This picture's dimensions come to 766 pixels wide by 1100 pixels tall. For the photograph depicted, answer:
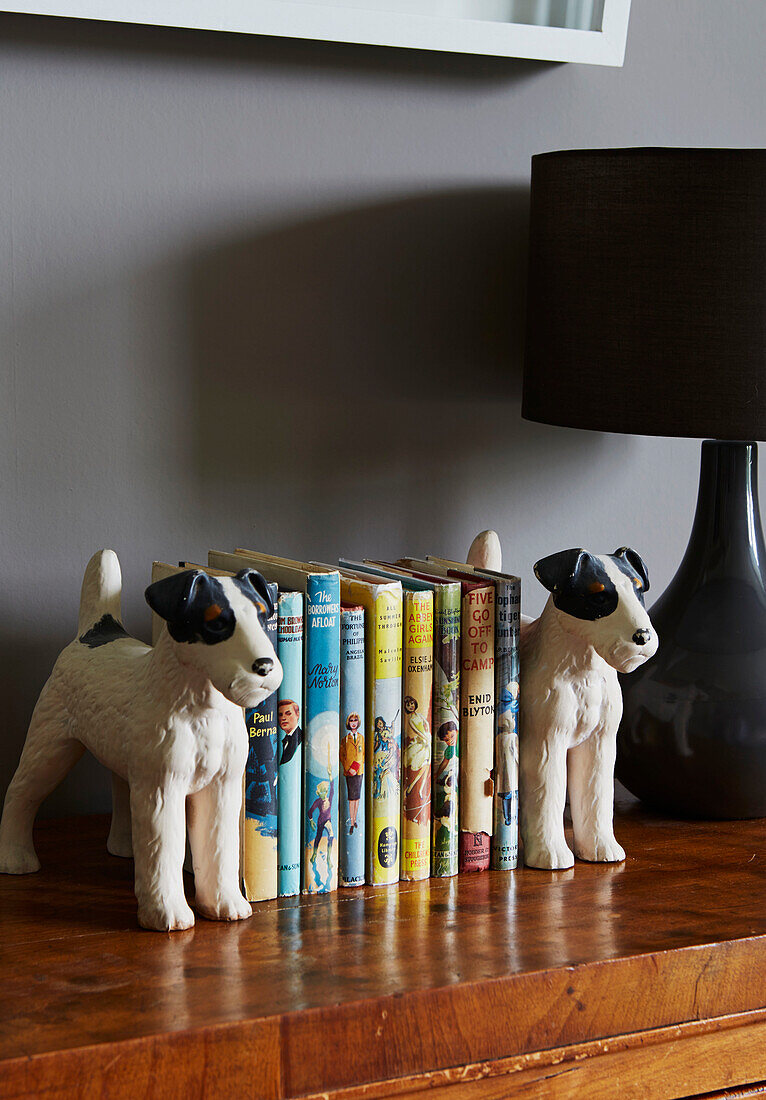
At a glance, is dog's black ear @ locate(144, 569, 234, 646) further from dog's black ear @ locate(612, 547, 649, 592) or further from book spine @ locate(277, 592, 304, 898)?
dog's black ear @ locate(612, 547, 649, 592)

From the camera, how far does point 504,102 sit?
122cm

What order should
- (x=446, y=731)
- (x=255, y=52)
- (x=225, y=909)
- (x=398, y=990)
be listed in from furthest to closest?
(x=255, y=52) → (x=446, y=731) → (x=225, y=909) → (x=398, y=990)

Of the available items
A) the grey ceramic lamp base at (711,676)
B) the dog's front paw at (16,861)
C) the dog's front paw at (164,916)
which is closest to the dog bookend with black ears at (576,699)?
the grey ceramic lamp base at (711,676)

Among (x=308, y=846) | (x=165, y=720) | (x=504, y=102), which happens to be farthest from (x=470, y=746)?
(x=504, y=102)

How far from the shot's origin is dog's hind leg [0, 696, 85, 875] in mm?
971

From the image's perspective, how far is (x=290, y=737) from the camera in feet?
3.09

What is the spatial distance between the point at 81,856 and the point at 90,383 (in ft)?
1.45

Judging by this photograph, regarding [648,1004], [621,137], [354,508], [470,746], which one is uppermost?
[621,137]

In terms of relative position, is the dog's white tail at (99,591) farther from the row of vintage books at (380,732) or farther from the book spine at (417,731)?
the book spine at (417,731)

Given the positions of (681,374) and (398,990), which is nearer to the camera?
(398,990)

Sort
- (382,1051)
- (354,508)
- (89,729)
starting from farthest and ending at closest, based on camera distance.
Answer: (354,508) < (89,729) < (382,1051)

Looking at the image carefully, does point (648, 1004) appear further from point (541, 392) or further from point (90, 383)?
point (90, 383)

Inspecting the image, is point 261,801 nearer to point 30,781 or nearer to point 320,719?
point 320,719

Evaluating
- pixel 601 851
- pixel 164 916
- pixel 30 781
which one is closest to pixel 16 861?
pixel 30 781
